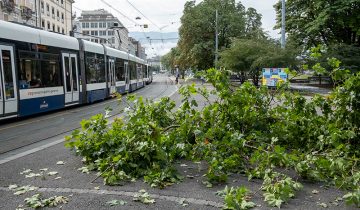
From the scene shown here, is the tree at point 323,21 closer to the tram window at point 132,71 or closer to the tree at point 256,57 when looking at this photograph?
the tree at point 256,57

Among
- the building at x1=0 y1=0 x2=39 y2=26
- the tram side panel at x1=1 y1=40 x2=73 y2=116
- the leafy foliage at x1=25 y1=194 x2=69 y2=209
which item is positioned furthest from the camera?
the building at x1=0 y1=0 x2=39 y2=26

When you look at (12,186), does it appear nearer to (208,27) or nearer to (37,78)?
(37,78)

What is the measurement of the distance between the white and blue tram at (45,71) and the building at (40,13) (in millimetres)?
19721

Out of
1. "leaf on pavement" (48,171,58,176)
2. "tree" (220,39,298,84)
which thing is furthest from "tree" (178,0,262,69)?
"leaf on pavement" (48,171,58,176)

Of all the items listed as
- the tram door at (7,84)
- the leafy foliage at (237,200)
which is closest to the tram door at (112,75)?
the tram door at (7,84)

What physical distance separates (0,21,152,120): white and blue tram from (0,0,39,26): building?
32924 millimetres

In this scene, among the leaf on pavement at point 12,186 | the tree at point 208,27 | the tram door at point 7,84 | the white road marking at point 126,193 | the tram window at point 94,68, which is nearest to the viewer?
the white road marking at point 126,193

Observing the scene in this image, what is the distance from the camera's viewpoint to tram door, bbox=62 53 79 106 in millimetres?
15852

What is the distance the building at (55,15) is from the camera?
6462 centimetres

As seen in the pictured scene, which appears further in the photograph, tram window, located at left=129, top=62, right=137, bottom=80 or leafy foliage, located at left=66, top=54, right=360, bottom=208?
tram window, located at left=129, top=62, right=137, bottom=80

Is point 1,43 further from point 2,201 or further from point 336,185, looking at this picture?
point 336,185

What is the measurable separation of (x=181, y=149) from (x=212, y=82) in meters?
1.64

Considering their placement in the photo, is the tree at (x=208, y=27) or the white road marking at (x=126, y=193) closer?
the white road marking at (x=126, y=193)

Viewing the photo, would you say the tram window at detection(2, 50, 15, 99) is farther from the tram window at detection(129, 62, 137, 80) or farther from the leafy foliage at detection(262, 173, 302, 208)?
the tram window at detection(129, 62, 137, 80)
